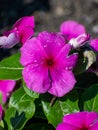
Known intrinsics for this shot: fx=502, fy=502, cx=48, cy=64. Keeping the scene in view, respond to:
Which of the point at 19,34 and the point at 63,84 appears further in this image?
the point at 19,34

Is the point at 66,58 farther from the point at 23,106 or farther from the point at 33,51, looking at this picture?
the point at 23,106

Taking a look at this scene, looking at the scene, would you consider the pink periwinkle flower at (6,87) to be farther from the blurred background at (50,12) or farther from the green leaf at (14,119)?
the blurred background at (50,12)

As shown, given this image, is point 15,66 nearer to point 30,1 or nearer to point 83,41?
point 83,41

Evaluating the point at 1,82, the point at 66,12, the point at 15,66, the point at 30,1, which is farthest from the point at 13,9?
the point at 15,66

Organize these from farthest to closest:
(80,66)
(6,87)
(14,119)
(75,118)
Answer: (6,87), (14,119), (80,66), (75,118)

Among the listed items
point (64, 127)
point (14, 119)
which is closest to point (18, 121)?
point (14, 119)

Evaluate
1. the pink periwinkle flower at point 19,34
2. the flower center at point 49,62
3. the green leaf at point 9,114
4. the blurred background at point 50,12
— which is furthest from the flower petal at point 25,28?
the blurred background at point 50,12
